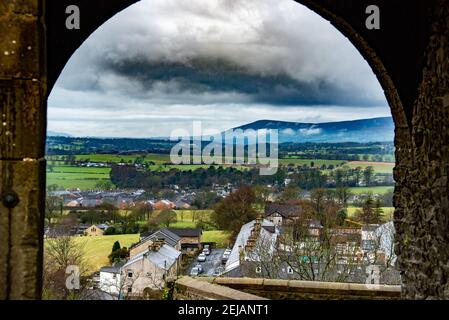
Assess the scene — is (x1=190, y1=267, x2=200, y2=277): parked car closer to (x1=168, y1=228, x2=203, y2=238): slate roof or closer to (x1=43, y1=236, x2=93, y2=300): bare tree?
(x1=168, y1=228, x2=203, y2=238): slate roof

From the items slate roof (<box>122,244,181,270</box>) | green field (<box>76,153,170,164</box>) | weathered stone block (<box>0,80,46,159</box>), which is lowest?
slate roof (<box>122,244,181,270</box>)

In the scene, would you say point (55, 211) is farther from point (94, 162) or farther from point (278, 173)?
point (278, 173)

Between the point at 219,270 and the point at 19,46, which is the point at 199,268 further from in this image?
the point at 19,46

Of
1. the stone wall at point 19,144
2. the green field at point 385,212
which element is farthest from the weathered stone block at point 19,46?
the green field at point 385,212

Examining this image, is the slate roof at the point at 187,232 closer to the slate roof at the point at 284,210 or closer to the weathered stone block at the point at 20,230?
the slate roof at the point at 284,210

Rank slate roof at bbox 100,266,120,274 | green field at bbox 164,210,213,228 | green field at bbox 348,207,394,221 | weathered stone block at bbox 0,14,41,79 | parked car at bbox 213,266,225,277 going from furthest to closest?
green field at bbox 348,207,394,221 < parked car at bbox 213,266,225,277 < slate roof at bbox 100,266,120,274 < green field at bbox 164,210,213,228 < weathered stone block at bbox 0,14,41,79

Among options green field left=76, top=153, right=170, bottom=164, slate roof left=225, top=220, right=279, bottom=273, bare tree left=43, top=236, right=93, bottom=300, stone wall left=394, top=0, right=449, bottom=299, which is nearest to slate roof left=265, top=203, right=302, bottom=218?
slate roof left=225, top=220, right=279, bottom=273

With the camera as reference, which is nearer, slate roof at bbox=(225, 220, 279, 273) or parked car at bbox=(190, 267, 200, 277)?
parked car at bbox=(190, 267, 200, 277)

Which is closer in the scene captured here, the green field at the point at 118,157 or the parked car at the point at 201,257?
the green field at the point at 118,157

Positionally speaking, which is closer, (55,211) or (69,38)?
(69,38)


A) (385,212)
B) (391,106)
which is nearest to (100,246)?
(385,212)
